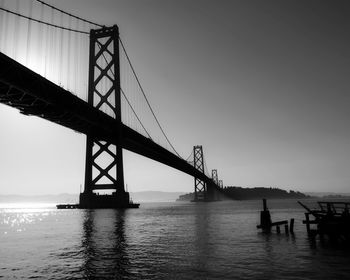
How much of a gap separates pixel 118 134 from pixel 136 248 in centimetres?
3582

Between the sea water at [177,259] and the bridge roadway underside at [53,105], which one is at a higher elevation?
the bridge roadway underside at [53,105]

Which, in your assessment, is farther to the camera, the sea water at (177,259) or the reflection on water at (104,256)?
the reflection on water at (104,256)

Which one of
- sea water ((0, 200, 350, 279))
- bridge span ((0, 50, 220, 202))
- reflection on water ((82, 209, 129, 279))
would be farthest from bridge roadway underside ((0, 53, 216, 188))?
reflection on water ((82, 209, 129, 279))

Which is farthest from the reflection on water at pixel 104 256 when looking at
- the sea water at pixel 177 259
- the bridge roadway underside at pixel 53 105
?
the bridge roadway underside at pixel 53 105

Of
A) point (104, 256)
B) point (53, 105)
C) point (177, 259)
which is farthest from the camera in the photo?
point (53, 105)

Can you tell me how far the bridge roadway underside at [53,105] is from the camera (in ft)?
102

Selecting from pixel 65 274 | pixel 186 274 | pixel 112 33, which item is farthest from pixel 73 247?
pixel 112 33

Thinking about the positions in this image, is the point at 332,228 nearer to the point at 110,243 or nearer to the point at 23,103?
the point at 110,243

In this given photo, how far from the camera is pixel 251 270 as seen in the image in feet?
39.3

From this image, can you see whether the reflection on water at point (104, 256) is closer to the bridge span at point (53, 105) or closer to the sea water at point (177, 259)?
the sea water at point (177, 259)

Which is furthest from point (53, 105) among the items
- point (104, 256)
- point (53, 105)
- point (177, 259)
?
point (177, 259)

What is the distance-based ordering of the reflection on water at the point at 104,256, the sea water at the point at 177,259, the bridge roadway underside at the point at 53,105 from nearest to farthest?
1. the sea water at the point at 177,259
2. the reflection on water at the point at 104,256
3. the bridge roadway underside at the point at 53,105

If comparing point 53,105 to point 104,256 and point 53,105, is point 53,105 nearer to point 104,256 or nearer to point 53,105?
point 53,105

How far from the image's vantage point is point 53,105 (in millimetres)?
37062
